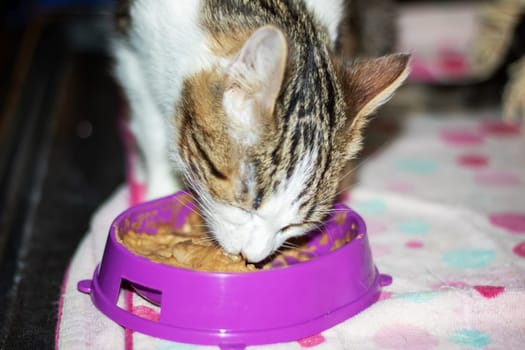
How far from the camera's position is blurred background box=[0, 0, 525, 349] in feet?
5.27

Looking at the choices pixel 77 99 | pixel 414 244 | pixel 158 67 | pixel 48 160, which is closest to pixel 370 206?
pixel 414 244

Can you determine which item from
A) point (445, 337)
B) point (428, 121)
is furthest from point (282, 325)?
point (428, 121)

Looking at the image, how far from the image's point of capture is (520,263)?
158 cm

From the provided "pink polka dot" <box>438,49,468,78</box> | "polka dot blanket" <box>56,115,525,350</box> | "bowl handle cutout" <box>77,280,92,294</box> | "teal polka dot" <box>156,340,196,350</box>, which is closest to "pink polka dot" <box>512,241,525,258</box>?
"polka dot blanket" <box>56,115,525,350</box>

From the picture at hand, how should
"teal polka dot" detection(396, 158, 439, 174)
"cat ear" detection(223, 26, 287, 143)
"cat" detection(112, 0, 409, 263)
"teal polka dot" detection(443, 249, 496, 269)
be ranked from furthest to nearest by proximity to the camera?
"teal polka dot" detection(396, 158, 439, 174), "teal polka dot" detection(443, 249, 496, 269), "cat" detection(112, 0, 409, 263), "cat ear" detection(223, 26, 287, 143)

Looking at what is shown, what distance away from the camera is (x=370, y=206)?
1.87 m

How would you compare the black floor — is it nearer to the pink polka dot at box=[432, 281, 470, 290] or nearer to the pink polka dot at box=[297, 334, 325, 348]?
the pink polka dot at box=[297, 334, 325, 348]

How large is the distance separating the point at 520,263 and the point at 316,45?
690mm

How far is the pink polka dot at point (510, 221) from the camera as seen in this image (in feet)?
5.74

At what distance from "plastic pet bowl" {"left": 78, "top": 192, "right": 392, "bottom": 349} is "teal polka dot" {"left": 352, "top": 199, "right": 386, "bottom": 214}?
1.62 feet

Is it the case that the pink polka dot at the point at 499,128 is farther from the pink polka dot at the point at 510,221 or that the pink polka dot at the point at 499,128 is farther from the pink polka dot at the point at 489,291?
the pink polka dot at the point at 489,291

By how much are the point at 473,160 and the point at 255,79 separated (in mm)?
1256

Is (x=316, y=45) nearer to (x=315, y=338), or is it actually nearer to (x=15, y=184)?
(x=315, y=338)

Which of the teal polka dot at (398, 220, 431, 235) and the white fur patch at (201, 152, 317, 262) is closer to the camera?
the white fur patch at (201, 152, 317, 262)
